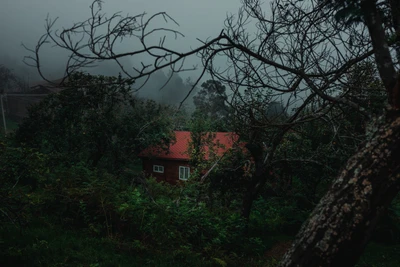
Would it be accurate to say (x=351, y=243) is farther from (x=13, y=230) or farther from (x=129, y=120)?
(x=129, y=120)

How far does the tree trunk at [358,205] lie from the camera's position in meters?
1.60

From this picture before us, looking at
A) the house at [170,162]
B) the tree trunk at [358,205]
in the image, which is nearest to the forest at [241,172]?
the tree trunk at [358,205]

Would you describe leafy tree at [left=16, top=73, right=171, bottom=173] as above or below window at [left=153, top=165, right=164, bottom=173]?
above

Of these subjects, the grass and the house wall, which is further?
the house wall

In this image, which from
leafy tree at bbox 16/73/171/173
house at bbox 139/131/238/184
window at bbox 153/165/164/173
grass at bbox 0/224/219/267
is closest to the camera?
grass at bbox 0/224/219/267

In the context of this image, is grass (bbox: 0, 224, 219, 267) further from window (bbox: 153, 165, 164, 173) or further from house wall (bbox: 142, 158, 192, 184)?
window (bbox: 153, 165, 164, 173)

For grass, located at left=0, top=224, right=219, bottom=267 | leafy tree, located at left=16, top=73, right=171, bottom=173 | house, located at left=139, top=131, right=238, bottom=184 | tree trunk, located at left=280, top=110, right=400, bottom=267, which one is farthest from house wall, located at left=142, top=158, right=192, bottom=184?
tree trunk, located at left=280, top=110, right=400, bottom=267

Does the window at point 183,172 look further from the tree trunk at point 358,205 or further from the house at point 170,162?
the tree trunk at point 358,205

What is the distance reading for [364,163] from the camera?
1.68 metres

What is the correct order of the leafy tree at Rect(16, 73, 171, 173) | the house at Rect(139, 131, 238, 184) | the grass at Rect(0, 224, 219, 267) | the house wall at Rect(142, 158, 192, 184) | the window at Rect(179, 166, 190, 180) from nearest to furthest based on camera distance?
the grass at Rect(0, 224, 219, 267)
the leafy tree at Rect(16, 73, 171, 173)
the house at Rect(139, 131, 238, 184)
the window at Rect(179, 166, 190, 180)
the house wall at Rect(142, 158, 192, 184)

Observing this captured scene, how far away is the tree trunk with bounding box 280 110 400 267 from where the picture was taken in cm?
160

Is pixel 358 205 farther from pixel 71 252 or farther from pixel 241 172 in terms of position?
pixel 241 172

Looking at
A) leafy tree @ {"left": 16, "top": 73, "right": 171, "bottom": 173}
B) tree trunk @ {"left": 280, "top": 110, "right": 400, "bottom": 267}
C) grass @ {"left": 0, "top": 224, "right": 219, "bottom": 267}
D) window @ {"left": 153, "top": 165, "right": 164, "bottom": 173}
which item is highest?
leafy tree @ {"left": 16, "top": 73, "right": 171, "bottom": 173}

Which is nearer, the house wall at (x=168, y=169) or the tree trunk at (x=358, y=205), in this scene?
the tree trunk at (x=358, y=205)
